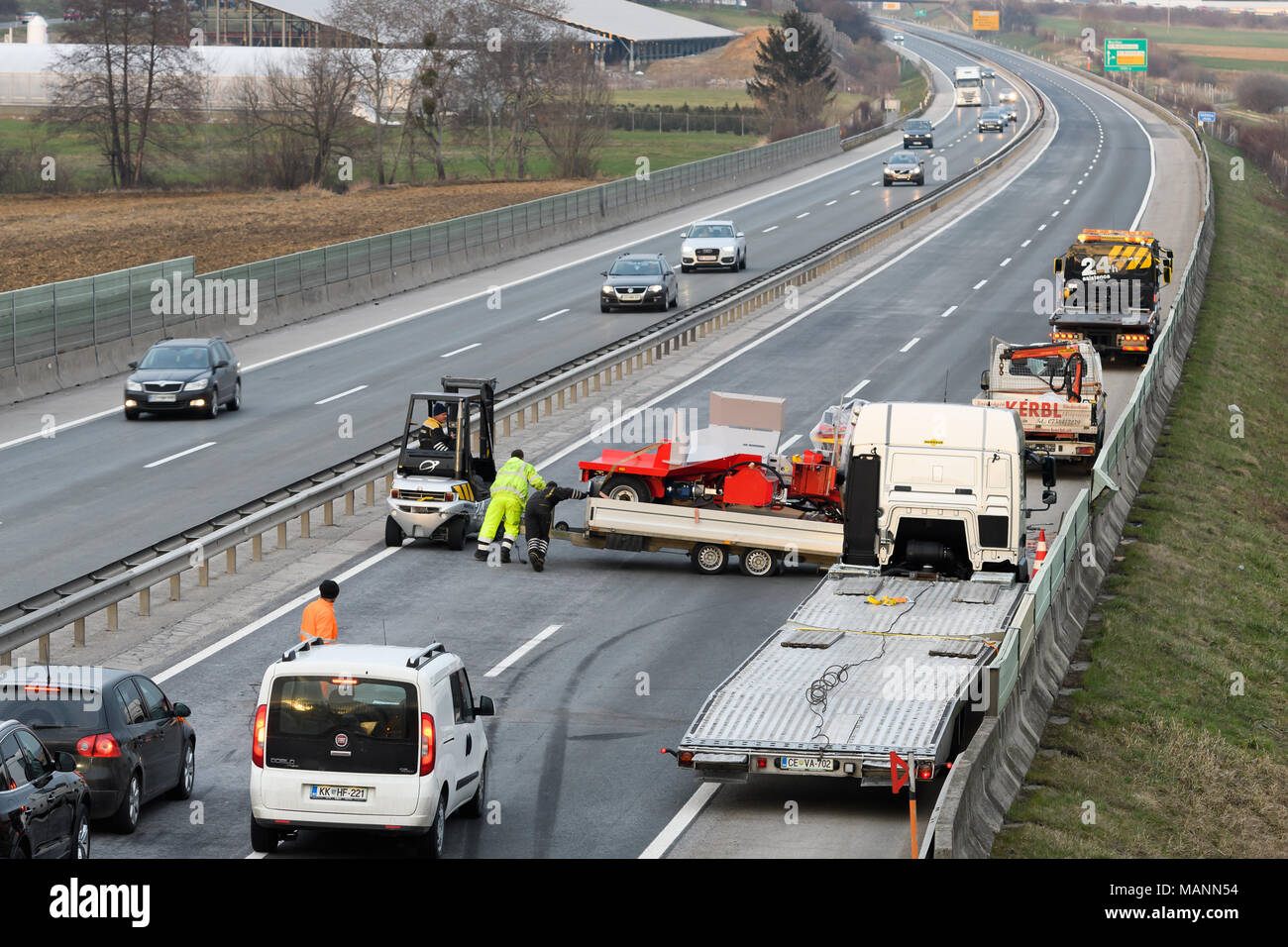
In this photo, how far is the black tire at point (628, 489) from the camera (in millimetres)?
26281

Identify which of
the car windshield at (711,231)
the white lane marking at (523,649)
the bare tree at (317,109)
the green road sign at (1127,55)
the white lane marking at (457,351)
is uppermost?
the green road sign at (1127,55)

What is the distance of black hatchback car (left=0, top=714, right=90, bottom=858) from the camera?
39.8ft

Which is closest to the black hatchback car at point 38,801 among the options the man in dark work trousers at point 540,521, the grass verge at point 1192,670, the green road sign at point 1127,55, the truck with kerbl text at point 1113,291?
the grass verge at point 1192,670

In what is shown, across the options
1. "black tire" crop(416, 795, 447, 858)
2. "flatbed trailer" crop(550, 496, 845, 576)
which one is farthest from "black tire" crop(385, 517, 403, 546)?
"black tire" crop(416, 795, 447, 858)

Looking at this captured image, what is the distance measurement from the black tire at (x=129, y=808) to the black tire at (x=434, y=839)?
255 cm

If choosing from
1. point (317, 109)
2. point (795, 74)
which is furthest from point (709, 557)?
point (795, 74)

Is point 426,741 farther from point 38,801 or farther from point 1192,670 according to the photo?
point 1192,670

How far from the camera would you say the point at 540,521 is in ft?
82.5

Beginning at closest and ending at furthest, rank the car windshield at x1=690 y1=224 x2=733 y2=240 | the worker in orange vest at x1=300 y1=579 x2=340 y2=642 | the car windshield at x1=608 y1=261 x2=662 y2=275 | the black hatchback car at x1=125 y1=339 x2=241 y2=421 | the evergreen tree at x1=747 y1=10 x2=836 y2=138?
the worker in orange vest at x1=300 y1=579 x2=340 y2=642
the black hatchback car at x1=125 y1=339 x2=241 y2=421
the car windshield at x1=608 y1=261 x2=662 y2=275
the car windshield at x1=690 y1=224 x2=733 y2=240
the evergreen tree at x1=747 y1=10 x2=836 y2=138

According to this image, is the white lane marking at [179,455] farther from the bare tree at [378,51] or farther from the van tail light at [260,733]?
the bare tree at [378,51]

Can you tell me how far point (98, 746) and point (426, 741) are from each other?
2.82 metres

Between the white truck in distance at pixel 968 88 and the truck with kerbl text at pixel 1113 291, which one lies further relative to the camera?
the white truck in distance at pixel 968 88

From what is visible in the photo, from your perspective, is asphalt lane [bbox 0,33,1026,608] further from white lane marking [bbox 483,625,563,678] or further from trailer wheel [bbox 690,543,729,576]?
trailer wheel [bbox 690,543,729,576]

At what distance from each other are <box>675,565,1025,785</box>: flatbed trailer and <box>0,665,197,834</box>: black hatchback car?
4.35 metres
